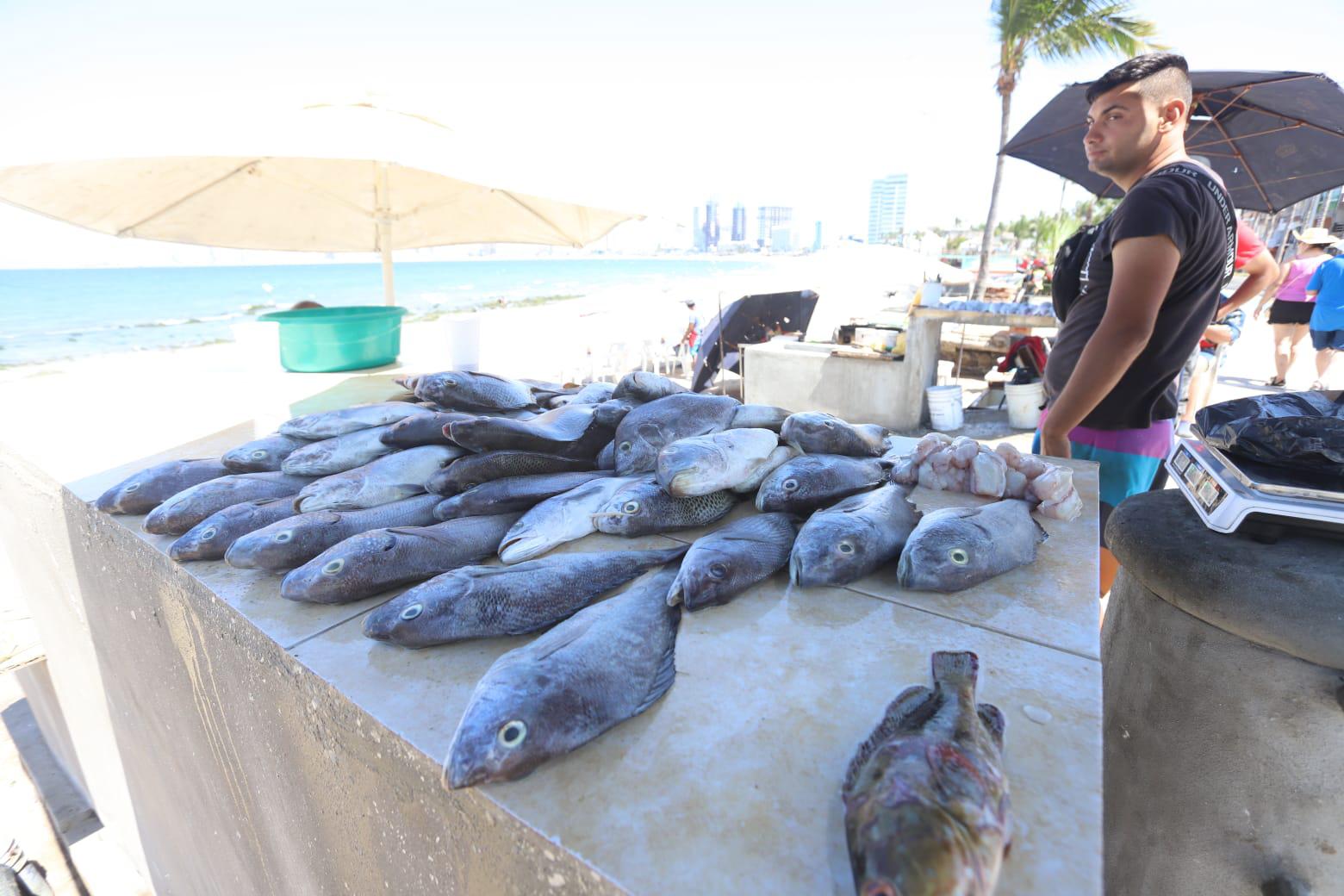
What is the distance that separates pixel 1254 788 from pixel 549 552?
6.30 feet

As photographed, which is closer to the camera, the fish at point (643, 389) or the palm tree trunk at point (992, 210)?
the fish at point (643, 389)

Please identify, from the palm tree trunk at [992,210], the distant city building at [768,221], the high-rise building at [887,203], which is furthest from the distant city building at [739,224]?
the palm tree trunk at [992,210]

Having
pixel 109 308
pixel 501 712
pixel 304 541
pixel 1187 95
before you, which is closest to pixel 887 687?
pixel 501 712

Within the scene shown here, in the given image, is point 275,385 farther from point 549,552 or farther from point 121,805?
point 549,552

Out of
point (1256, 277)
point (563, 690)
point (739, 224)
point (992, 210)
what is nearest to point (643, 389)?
point (563, 690)

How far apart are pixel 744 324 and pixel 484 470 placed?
7625mm

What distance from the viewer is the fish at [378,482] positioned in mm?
2105

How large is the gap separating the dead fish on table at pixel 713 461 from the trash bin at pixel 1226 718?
109cm

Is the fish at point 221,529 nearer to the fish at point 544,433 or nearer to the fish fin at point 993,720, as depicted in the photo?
the fish at point 544,433

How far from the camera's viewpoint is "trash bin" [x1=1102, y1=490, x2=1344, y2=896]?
1.40m

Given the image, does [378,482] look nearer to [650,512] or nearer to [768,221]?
[650,512]

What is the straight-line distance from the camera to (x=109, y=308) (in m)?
39.9

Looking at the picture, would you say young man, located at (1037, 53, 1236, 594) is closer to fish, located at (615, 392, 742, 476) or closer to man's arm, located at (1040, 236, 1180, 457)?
man's arm, located at (1040, 236, 1180, 457)

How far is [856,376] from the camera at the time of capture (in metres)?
6.53
